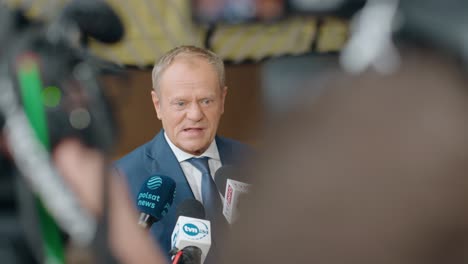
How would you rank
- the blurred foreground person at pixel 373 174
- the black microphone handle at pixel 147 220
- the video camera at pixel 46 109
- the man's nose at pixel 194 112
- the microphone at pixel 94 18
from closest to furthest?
the blurred foreground person at pixel 373 174 → the video camera at pixel 46 109 → the microphone at pixel 94 18 → the black microphone handle at pixel 147 220 → the man's nose at pixel 194 112

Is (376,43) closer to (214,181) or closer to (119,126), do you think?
(119,126)

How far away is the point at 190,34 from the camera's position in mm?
1534

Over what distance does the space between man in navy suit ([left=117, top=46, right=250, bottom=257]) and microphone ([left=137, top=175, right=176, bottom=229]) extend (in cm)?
2

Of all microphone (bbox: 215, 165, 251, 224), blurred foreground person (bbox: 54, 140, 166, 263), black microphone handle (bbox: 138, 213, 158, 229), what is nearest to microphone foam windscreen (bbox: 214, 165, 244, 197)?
microphone (bbox: 215, 165, 251, 224)

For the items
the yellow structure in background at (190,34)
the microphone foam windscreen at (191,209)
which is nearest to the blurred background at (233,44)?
the yellow structure in background at (190,34)

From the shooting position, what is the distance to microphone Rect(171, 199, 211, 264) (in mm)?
930

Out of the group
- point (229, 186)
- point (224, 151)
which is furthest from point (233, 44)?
point (229, 186)

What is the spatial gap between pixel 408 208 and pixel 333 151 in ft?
0.21

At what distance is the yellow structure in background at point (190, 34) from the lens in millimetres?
1114

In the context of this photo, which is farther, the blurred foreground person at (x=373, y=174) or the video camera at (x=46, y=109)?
the video camera at (x=46, y=109)

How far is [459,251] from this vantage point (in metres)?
0.49

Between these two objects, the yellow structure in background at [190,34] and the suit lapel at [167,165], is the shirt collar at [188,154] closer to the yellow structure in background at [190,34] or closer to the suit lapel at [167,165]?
the suit lapel at [167,165]

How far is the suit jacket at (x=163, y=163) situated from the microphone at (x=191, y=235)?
2 cm

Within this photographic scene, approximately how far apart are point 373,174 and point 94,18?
1.53ft
